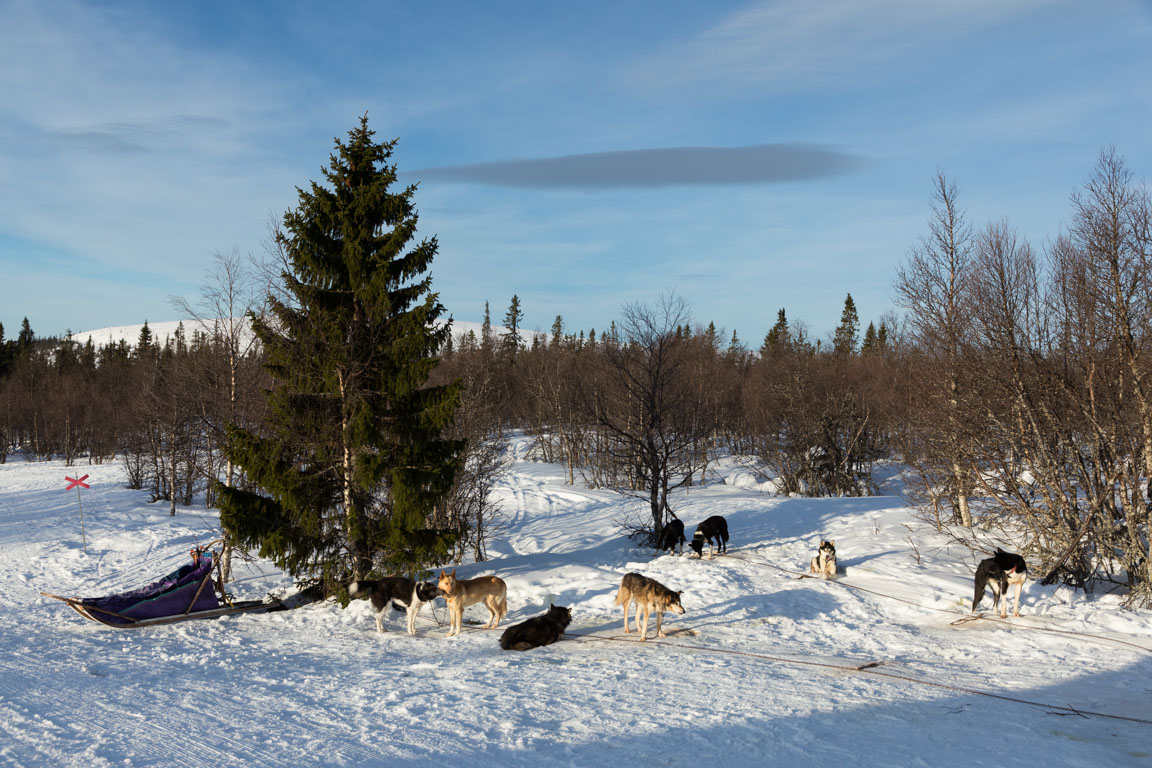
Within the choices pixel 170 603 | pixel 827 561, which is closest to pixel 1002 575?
pixel 827 561

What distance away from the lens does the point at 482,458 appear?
20.2m

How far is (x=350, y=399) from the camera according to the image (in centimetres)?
1313

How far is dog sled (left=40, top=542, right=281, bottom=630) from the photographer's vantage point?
11664 millimetres

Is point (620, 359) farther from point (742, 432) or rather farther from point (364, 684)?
point (742, 432)

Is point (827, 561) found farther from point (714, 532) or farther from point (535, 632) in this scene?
point (535, 632)

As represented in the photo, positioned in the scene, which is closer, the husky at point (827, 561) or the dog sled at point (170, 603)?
the dog sled at point (170, 603)

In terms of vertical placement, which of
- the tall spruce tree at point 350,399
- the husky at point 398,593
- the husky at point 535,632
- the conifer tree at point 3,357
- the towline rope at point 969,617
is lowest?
the towline rope at point 969,617

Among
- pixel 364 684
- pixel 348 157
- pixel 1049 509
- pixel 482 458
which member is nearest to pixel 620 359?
pixel 482 458

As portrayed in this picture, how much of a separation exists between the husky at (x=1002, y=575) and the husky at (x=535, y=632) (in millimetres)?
7117

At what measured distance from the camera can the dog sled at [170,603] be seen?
11.7m

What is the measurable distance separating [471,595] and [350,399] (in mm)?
4191

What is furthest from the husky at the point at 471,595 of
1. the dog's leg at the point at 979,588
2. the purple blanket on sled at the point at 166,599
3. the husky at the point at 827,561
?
the dog's leg at the point at 979,588

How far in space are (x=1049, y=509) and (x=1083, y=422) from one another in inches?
69.9

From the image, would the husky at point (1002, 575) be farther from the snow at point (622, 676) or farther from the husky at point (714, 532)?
the husky at point (714, 532)
